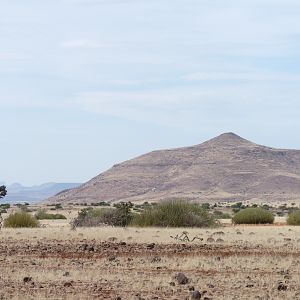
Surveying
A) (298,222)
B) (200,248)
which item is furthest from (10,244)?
(298,222)

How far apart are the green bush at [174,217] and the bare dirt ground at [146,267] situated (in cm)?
1194

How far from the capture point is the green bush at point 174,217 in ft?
148

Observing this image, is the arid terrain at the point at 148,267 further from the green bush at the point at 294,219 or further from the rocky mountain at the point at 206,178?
the rocky mountain at the point at 206,178

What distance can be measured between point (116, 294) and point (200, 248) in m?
12.0

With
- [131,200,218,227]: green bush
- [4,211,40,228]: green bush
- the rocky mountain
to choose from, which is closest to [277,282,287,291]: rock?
[131,200,218,227]: green bush

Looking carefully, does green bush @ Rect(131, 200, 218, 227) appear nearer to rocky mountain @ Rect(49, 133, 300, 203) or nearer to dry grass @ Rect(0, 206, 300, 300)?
dry grass @ Rect(0, 206, 300, 300)

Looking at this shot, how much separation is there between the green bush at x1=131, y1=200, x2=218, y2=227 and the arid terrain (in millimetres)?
11787

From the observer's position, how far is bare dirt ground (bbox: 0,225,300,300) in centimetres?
1620

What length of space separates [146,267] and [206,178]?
151227 millimetres

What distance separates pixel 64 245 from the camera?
28.8 m

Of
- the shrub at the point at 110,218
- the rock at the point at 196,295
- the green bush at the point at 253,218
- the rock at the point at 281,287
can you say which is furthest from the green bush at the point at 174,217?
the rock at the point at 196,295

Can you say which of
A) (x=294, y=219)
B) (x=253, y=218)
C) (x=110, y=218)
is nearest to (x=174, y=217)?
(x=110, y=218)

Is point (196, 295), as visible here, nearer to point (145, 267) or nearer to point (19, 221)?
point (145, 267)

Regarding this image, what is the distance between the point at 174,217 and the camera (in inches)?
1779
